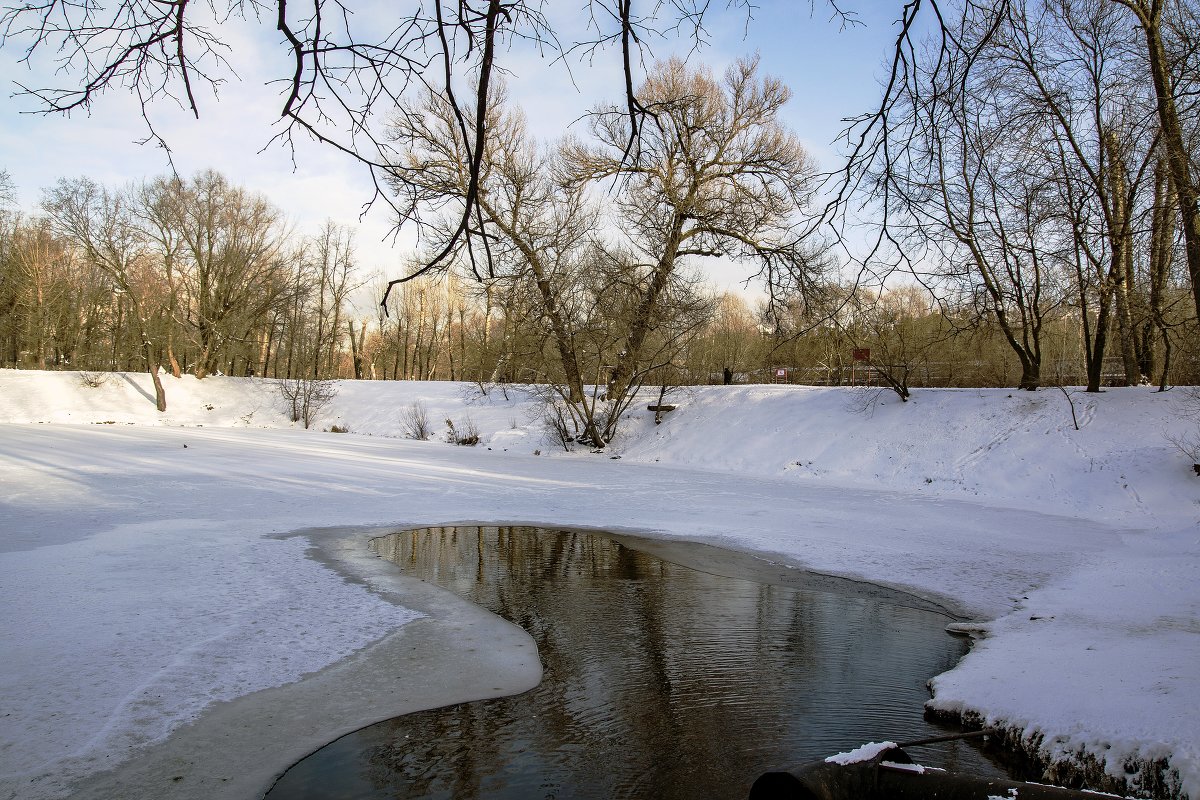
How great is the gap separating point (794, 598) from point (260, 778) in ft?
17.3

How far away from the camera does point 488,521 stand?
1149cm

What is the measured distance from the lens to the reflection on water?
3.67m

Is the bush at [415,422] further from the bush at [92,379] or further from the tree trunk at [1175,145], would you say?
the tree trunk at [1175,145]

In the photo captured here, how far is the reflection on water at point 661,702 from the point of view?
367 centimetres

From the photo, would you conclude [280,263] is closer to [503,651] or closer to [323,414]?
[323,414]

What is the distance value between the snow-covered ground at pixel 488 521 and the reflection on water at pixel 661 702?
342 millimetres

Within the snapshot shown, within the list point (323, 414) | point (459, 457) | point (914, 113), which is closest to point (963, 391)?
point (459, 457)

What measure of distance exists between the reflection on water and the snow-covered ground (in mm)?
342

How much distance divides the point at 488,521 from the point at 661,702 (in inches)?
284

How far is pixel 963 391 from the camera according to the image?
2003cm

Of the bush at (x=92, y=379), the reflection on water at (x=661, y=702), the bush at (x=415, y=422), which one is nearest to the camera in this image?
the reflection on water at (x=661, y=702)

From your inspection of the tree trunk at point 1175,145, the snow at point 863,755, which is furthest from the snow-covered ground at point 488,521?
the tree trunk at point 1175,145

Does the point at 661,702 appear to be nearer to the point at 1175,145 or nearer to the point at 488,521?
the point at 488,521

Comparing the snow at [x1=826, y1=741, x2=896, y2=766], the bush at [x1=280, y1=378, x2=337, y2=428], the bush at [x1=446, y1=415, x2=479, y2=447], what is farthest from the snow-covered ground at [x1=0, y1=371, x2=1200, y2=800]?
the bush at [x1=280, y1=378, x2=337, y2=428]
